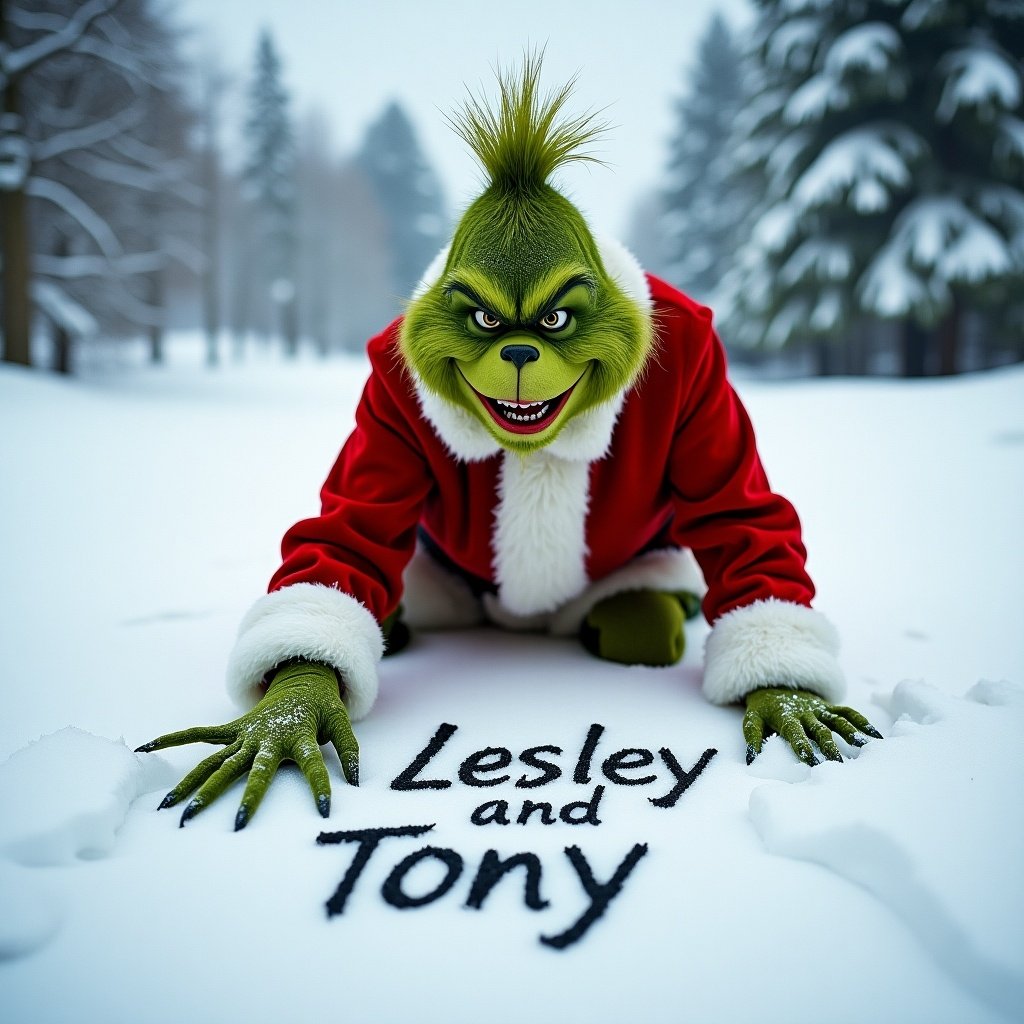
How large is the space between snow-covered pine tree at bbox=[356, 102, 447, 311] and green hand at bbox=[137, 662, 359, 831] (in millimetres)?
17998

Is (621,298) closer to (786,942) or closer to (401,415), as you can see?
(401,415)

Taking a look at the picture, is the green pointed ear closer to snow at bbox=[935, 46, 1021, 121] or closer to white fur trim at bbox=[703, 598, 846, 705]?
white fur trim at bbox=[703, 598, 846, 705]

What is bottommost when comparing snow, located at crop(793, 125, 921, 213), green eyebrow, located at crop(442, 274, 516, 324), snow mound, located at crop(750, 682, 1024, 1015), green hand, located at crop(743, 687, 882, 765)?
green hand, located at crop(743, 687, 882, 765)

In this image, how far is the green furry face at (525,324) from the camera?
1.15m

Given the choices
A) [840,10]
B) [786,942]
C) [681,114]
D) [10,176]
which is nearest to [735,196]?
[681,114]

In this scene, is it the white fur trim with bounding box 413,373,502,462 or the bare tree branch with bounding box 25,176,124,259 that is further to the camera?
the bare tree branch with bounding box 25,176,124,259

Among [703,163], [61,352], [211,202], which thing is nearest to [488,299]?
[61,352]

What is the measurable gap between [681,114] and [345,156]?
26.9 ft

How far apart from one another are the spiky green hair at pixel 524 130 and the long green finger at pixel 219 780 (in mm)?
972

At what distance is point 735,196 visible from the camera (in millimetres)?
12109

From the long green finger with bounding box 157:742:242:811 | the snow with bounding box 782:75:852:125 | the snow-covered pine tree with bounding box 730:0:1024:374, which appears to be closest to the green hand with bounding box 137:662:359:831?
the long green finger with bounding box 157:742:242:811

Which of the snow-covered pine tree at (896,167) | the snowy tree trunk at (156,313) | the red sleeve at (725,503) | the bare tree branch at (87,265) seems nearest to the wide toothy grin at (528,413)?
the red sleeve at (725,503)

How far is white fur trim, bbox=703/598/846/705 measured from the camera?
127 cm

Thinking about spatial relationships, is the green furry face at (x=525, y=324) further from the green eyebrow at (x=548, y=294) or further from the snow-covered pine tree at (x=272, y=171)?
the snow-covered pine tree at (x=272, y=171)
